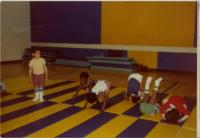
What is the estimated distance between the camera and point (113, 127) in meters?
3.81

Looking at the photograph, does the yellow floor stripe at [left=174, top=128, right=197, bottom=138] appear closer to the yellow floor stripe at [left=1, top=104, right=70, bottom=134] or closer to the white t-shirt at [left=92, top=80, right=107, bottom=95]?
the white t-shirt at [left=92, top=80, right=107, bottom=95]

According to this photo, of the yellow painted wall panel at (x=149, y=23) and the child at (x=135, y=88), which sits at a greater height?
the yellow painted wall panel at (x=149, y=23)

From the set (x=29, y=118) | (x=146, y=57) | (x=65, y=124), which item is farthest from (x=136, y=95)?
(x=146, y=57)

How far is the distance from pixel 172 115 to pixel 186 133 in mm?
449

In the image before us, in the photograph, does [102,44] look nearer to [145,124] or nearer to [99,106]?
[99,106]

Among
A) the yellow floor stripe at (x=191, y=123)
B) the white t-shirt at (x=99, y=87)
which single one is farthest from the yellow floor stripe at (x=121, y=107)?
the yellow floor stripe at (x=191, y=123)

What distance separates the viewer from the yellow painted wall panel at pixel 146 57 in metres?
9.48

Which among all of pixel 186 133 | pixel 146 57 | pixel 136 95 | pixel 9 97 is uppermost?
pixel 146 57

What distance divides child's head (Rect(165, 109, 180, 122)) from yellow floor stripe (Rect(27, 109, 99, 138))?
1.18 meters

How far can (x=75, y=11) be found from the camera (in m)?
10.9

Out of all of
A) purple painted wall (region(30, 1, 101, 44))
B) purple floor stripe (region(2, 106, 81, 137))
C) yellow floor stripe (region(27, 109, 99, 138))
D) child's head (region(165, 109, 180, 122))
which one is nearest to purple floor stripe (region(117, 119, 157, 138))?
child's head (region(165, 109, 180, 122))

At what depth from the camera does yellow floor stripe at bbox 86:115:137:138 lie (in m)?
3.54

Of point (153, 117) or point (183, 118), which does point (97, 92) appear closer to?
point (153, 117)

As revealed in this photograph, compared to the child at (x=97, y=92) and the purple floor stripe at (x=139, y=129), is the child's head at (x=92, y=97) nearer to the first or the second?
the child at (x=97, y=92)
